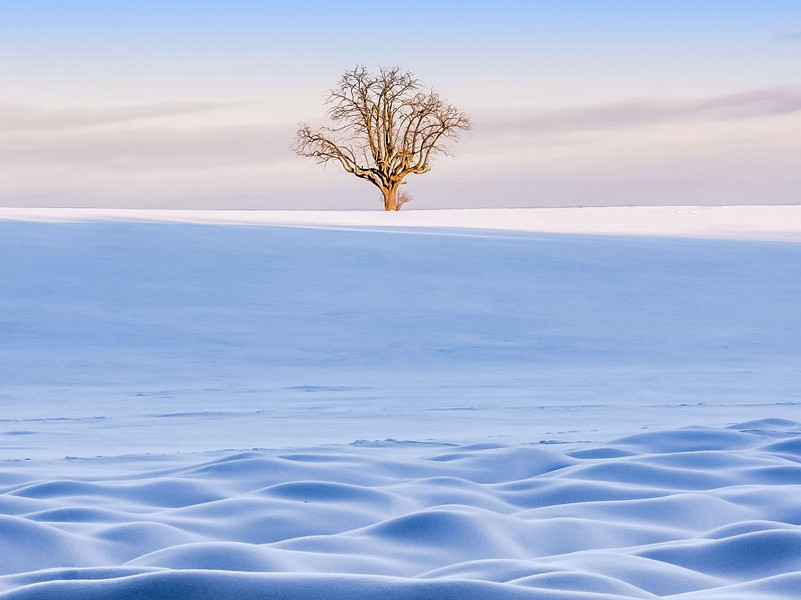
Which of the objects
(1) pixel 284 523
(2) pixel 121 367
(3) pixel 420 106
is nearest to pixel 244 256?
(2) pixel 121 367

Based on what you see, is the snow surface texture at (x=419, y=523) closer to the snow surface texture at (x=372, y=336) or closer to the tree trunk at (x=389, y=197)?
the snow surface texture at (x=372, y=336)

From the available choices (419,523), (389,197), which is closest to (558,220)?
(389,197)

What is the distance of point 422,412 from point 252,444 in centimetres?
119

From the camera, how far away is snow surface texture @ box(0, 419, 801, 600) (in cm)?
167

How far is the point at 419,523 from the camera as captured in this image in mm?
2426

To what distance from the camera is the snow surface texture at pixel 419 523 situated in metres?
1.67

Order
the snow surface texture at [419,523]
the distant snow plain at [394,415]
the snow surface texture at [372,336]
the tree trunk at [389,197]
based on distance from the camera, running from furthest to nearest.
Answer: the tree trunk at [389,197]
the snow surface texture at [372,336]
the distant snow plain at [394,415]
the snow surface texture at [419,523]

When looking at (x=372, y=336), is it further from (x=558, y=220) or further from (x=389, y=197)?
(x=389, y=197)

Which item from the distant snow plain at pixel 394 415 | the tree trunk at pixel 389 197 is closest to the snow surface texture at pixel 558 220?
the distant snow plain at pixel 394 415

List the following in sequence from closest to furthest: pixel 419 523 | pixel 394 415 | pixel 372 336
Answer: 1. pixel 419 523
2. pixel 394 415
3. pixel 372 336

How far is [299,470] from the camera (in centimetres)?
332

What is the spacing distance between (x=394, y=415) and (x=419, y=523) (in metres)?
2.72

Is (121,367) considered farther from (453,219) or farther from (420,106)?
(420,106)

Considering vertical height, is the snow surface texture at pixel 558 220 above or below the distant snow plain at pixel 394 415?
above
